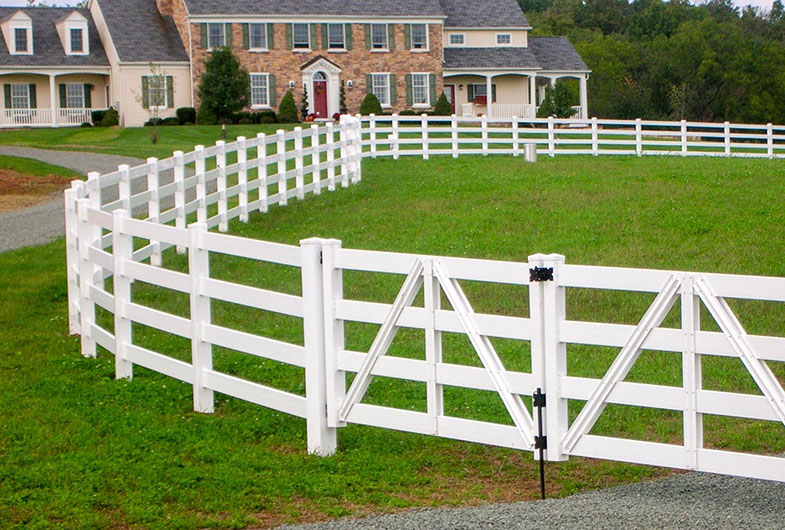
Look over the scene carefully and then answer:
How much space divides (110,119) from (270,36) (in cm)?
809

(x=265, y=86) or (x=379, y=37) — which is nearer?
(x=265, y=86)

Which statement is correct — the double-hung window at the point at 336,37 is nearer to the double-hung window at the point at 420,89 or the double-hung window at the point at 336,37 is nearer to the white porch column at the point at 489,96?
the double-hung window at the point at 420,89

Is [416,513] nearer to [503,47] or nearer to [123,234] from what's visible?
[123,234]

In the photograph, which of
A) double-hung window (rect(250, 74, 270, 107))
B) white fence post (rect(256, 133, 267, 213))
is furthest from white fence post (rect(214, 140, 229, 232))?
double-hung window (rect(250, 74, 270, 107))

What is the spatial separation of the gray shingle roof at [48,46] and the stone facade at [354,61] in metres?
4.22

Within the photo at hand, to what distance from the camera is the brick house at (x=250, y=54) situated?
169 ft

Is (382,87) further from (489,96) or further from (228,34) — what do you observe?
(228,34)

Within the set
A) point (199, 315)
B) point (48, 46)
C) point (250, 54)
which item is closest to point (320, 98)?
point (250, 54)

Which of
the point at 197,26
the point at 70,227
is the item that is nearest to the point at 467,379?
the point at 70,227

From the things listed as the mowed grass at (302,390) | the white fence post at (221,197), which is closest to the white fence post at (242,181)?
the mowed grass at (302,390)

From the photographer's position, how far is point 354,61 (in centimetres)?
5400

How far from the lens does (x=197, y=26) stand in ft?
169

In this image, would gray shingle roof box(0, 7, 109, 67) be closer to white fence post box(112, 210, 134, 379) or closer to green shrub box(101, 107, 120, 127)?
green shrub box(101, 107, 120, 127)

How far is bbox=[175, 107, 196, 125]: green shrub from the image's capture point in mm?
50156
